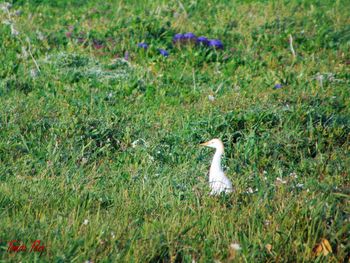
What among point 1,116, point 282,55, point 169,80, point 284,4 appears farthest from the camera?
point 284,4

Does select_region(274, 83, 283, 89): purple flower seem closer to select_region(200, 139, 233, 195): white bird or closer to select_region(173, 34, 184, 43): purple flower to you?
select_region(173, 34, 184, 43): purple flower

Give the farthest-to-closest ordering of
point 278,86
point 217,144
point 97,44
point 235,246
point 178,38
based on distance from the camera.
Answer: point 178,38, point 97,44, point 278,86, point 217,144, point 235,246

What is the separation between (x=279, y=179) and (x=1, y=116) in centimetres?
291

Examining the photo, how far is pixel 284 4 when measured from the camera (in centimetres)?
1282

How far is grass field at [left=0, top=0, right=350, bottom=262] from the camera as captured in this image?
527 cm

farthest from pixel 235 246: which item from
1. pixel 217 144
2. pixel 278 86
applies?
pixel 278 86

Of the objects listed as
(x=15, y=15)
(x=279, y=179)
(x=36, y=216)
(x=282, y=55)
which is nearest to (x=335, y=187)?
(x=279, y=179)

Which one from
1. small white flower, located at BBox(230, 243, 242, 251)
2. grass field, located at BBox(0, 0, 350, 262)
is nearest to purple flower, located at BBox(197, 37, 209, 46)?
grass field, located at BBox(0, 0, 350, 262)

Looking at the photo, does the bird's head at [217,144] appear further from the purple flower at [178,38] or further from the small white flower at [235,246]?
the purple flower at [178,38]

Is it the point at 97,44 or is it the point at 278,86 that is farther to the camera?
the point at 97,44

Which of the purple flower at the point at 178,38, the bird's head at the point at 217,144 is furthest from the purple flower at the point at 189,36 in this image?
the bird's head at the point at 217,144

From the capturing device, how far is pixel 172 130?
7.96 meters

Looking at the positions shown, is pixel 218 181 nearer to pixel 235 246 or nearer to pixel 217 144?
pixel 217 144

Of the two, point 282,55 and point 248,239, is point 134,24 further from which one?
point 248,239
